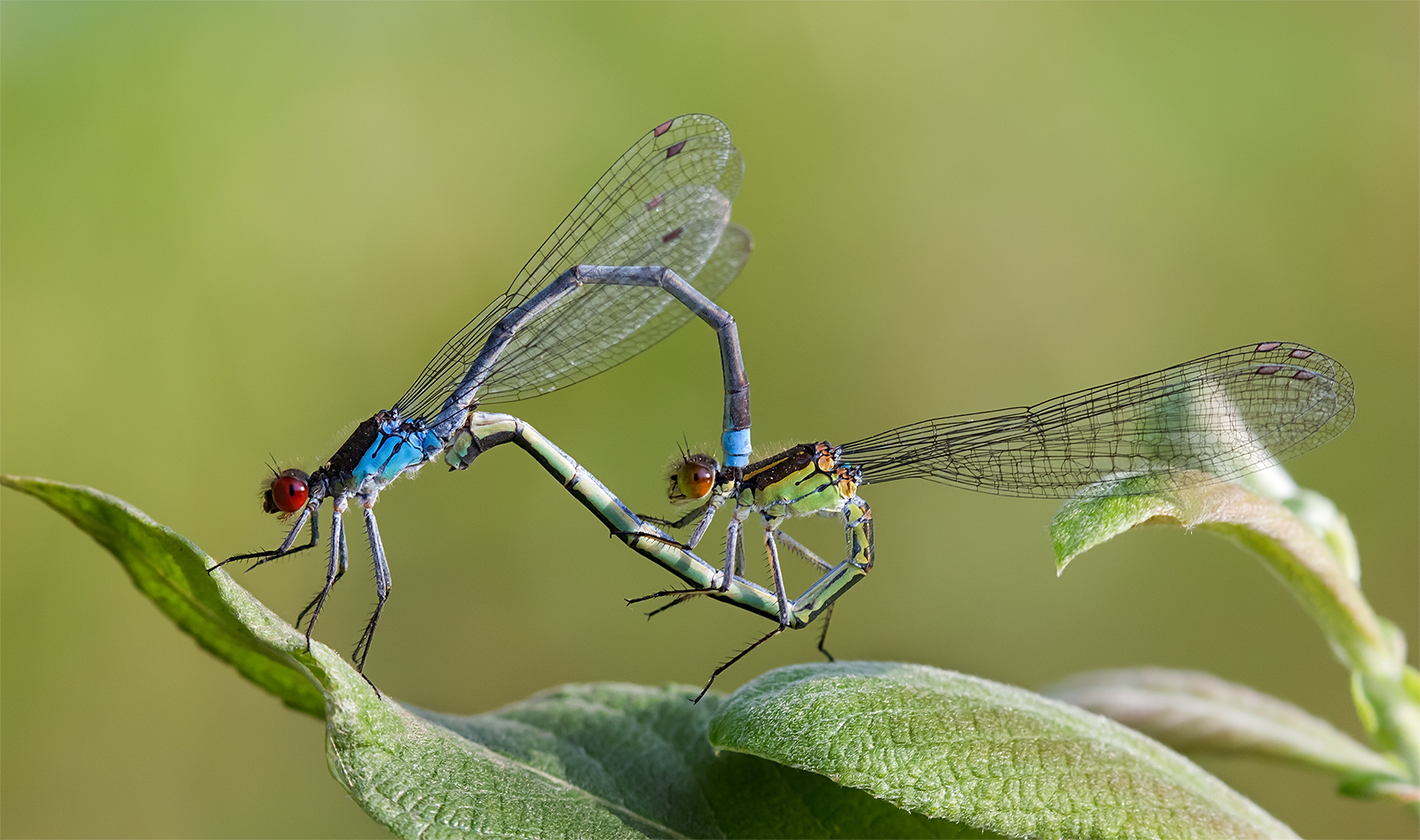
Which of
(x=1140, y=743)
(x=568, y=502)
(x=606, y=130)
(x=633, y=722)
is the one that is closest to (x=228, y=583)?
(x=633, y=722)

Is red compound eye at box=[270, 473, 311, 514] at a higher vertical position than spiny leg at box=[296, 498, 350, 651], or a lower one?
higher

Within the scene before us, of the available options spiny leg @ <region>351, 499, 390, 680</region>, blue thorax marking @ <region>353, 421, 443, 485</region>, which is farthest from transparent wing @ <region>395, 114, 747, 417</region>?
spiny leg @ <region>351, 499, 390, 680</region>

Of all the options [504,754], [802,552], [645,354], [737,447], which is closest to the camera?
[504,754]

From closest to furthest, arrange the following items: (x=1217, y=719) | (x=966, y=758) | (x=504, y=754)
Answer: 1. (x=966, y=758)
2. (x=504, y=754)
3. (x=1217, y=719)

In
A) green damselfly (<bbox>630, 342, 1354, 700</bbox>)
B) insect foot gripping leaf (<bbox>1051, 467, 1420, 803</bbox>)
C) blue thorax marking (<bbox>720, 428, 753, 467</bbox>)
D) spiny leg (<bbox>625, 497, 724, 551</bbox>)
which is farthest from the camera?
blue thorax marking (<bbox>720, 428, 753, 467</bbox>)

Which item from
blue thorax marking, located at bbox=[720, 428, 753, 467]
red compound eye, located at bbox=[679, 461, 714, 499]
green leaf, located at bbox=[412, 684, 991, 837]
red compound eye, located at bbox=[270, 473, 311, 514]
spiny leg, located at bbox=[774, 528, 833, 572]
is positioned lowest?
green leaf, located at bbox=[412, 684, 991, 837]

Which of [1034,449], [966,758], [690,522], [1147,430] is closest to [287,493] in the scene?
[690,522]

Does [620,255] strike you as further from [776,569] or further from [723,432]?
[776,569]

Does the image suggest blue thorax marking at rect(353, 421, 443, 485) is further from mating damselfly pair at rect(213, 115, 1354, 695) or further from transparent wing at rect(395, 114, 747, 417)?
transparent wing at rect(395, 114, 747, 417)
